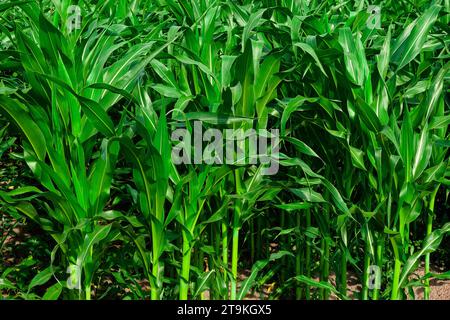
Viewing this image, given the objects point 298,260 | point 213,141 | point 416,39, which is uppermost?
point 416,39

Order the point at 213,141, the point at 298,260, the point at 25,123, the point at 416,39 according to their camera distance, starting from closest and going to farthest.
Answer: the point at 25,123, the point at 213,141, the point at 416,39, the point at 298,260

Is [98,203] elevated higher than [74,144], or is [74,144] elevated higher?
[74,144]

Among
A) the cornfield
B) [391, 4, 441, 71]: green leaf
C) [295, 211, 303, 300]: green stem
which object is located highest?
[391, 4, 441, 71]: green leaf

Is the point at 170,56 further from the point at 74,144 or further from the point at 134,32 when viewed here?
the point at 134,32

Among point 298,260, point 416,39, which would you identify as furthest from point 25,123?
point 416,39

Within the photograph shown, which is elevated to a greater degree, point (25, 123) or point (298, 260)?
point (25, 123)

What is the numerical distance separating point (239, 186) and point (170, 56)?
0.48m

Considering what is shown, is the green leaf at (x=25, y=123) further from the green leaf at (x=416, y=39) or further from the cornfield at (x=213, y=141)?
the green leaf at (x=416, y=39)

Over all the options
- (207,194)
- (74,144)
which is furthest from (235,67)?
(74,144)

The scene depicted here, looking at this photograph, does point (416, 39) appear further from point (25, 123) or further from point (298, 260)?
point (25, 123)

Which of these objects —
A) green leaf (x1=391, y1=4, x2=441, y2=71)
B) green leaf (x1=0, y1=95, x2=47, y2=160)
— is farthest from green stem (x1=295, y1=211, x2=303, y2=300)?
green leaf (x1=0, y1=95, x2=47, y2=160)

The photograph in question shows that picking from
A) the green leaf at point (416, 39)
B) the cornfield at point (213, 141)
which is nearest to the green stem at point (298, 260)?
the cornfield at point (213, 141)

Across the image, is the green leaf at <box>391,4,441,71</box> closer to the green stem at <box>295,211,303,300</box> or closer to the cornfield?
the cornfield

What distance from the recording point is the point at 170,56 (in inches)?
81.3
